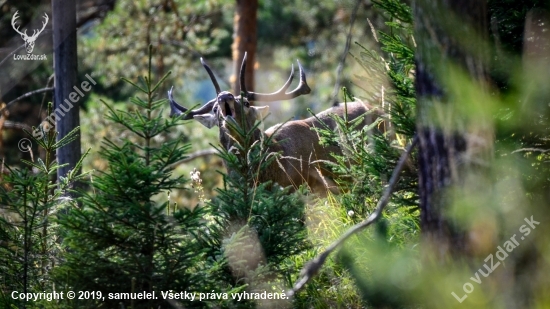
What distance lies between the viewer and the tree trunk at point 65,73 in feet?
25.8

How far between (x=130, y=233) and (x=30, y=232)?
1073 millimetres

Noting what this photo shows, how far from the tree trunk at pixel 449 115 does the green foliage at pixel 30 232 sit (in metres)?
2.48

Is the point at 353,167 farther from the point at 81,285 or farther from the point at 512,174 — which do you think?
the point at 81,285

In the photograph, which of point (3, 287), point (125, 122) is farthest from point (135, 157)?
point (3, 287)

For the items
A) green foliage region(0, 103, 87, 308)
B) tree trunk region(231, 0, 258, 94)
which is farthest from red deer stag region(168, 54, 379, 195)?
tree trunk region(231, 0, 258, 94)

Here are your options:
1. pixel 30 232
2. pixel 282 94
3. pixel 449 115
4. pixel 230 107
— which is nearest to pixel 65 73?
pixel 230 107

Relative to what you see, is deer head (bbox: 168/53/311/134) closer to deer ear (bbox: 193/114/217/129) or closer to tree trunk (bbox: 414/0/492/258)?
deer ear (bbox: 193/114/217/129)

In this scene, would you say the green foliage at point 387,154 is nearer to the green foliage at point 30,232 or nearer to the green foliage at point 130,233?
the green foliage at point 130,233

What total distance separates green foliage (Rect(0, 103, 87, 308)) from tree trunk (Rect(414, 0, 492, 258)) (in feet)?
8.13

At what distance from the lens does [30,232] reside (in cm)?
493

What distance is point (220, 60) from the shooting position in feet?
71.2

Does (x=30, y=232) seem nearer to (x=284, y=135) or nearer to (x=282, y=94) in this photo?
(x=284, y=135)

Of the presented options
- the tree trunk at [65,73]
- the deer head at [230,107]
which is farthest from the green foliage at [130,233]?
the tree trunk at [65,73]

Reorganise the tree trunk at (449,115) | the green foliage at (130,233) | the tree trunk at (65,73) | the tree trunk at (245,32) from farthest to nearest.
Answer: the tree trunk at (245,32) < the tree trunk at (65,73) < the green foliage at (130,233) < the tree trunk at (449,115)
